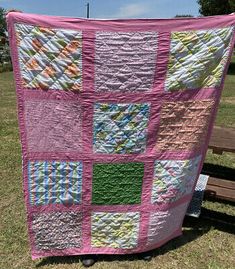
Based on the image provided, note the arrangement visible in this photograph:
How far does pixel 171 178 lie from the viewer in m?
2.66

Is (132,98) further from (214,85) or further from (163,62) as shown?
(214,85)

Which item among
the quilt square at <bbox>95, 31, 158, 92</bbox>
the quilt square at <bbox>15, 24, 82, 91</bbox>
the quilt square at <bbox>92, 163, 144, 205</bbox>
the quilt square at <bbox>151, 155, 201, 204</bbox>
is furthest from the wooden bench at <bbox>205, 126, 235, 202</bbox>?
the quilt square at <bbox>15, 24, 82, 91</bbox>

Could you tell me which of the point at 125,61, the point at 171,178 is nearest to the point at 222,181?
the point at 171,178

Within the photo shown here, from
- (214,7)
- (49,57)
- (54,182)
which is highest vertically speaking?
(214,7)

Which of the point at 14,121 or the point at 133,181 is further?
the point at 14,121

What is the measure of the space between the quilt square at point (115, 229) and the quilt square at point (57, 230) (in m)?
0.12

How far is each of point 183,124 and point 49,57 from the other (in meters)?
1.02

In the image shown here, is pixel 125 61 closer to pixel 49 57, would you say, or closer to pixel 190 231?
pixel 49 57

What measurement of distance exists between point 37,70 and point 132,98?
0.63 m

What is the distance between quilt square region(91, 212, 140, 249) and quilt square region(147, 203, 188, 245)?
0.11 m

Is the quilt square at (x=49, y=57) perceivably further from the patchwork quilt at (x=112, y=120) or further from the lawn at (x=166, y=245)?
the lawn at (x=166, y=245)

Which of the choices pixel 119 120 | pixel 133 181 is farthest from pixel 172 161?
pixel 119 120

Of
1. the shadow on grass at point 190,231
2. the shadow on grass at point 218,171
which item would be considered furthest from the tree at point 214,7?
the shadow on grass at point 190,231

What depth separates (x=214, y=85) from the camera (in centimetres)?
249
